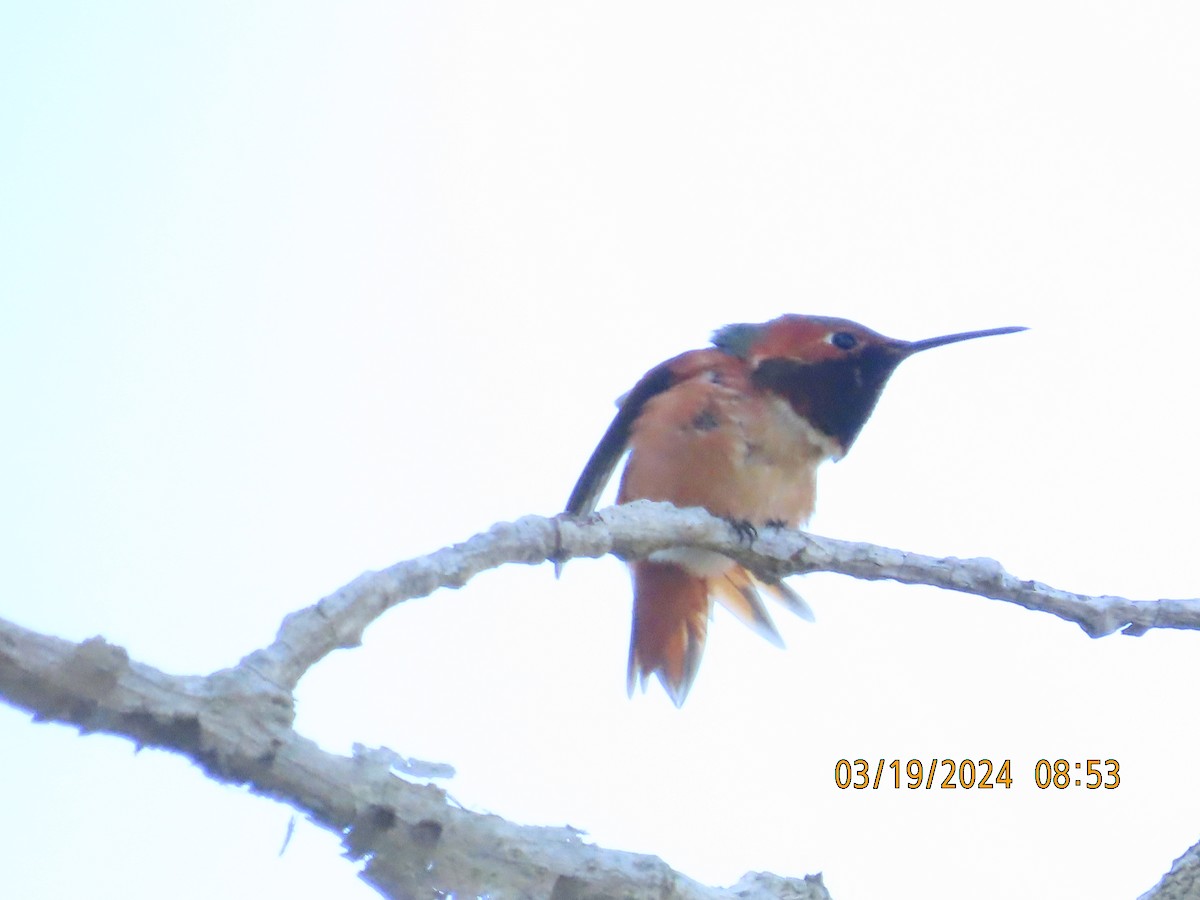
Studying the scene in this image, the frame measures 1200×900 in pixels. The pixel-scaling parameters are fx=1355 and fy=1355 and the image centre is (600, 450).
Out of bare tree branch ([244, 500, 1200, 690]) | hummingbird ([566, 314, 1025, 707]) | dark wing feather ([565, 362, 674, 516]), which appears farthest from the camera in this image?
dark wing feather ([565, 362, 674, 516])

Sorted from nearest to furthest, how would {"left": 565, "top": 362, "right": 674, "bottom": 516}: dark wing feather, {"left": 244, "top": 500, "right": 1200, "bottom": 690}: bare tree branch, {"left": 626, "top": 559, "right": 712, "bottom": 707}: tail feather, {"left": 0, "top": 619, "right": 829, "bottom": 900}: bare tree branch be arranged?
{"left": 0, "top": 619, "right": 829, "bottom": 900}: bare tree branch
{"left": 244, "top": 500, "right": 1200, "bottom": 690}: bare tree branch
{"left": 565, "top": 362, "right": 674, "bottom": 516}: dark wing feather
{"left": 626, "top": 559, "right": 712, "bottom": 707}: tail feather

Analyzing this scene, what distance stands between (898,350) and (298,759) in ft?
15.8

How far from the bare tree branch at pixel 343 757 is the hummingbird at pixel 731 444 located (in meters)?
2.33

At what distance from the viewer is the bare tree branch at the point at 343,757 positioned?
276 cm

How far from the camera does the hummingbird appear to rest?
6125 mm

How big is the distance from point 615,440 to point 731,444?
2.68ft

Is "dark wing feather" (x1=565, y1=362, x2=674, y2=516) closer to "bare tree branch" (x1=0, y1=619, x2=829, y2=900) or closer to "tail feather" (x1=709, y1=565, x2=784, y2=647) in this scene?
"tail feather" (x1=709, y1=565, x2=784, y2=647)

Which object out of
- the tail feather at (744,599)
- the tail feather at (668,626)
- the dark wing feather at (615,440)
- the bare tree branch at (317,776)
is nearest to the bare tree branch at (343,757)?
the bare tree branch at (317,776)

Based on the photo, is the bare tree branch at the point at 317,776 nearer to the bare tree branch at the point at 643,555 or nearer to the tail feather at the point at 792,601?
the bare tree branch at the point at 643,555

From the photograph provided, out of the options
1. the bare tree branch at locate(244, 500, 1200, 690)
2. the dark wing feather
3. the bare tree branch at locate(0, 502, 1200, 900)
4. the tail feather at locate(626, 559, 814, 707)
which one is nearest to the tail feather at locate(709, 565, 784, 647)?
the tail feather at locate(626, 559, 814, 707)

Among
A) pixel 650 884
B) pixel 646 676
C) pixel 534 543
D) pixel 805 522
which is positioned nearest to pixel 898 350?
pixel 805 522

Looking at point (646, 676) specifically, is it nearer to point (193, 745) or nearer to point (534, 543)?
point (534, 543)

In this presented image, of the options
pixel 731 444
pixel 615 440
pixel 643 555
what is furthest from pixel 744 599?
pixel 643 555

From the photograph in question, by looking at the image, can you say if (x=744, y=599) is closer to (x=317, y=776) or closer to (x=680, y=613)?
(x=680, y=613)
